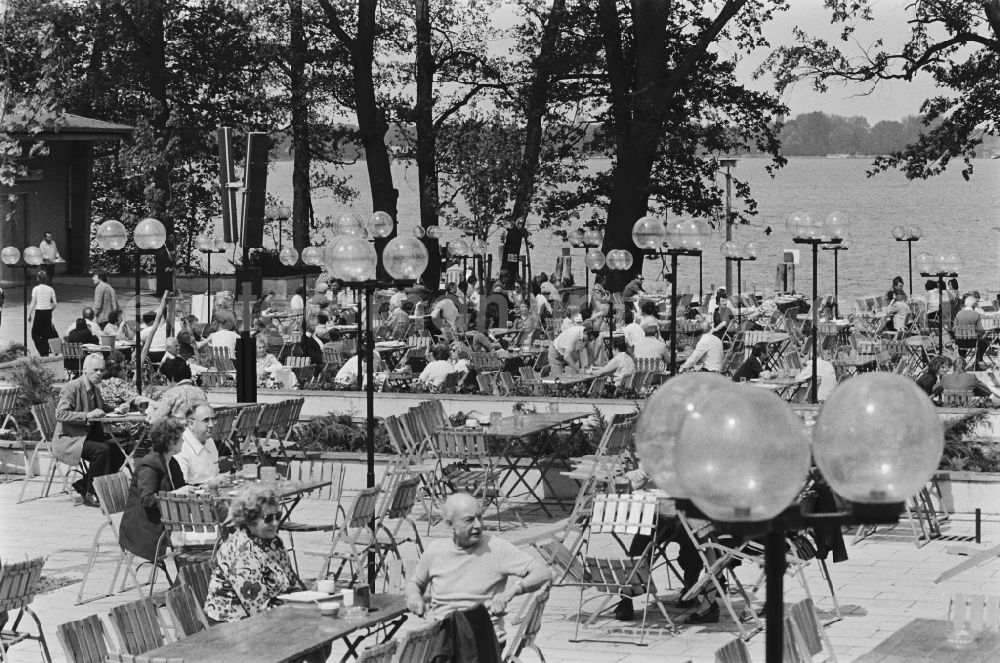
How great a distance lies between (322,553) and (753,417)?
711 cm

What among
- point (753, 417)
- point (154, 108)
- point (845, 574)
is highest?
point (154, 108)

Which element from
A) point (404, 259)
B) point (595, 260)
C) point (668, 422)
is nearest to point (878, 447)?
point (668, 422)

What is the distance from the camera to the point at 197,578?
8.23 m

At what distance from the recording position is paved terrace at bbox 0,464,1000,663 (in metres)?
9.42

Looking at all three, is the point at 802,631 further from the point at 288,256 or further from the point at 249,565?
the point at 288,256

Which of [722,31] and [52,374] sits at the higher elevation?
[722,31]

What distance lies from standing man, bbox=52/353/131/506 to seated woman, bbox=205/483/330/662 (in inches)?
227

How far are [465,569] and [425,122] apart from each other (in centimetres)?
3324

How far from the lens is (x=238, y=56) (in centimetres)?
4419

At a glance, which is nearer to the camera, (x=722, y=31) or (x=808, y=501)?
(x=808, y=501)

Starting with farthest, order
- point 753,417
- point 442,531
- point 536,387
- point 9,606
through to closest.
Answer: point 536,387
point 442,531
point 9,606
point 753,417

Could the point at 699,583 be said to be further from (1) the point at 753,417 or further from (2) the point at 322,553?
(1) the point at 753,417

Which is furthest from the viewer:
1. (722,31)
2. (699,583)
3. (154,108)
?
(154,108)

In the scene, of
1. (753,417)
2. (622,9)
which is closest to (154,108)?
(622,9)
